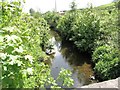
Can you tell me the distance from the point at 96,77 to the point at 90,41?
17.7 feet

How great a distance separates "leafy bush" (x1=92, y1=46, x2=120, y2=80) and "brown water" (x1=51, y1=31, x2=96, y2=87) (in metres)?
1.00

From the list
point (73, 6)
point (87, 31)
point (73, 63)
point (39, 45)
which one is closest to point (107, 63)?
point (73, 63)

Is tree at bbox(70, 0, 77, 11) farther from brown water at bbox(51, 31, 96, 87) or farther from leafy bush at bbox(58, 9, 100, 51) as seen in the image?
leafy bush at bbox(58, 9, 100, 51)

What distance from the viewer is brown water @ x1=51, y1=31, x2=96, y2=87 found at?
49.0 ft

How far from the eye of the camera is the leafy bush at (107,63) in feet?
42.7

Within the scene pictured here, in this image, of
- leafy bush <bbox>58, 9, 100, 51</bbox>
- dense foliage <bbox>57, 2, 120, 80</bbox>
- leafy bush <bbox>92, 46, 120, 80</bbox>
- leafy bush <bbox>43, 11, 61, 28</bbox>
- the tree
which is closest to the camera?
leafy bush <bbox>92, 46, 120, 80</bbox>

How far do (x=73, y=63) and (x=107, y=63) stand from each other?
17.3 feet

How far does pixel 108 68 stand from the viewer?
521 inches

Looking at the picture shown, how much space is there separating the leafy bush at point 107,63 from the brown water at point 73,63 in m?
1.00

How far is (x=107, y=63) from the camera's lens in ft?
44.7

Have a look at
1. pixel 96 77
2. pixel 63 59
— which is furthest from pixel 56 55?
pixel 96 77

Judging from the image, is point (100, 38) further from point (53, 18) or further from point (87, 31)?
point (53, 18)

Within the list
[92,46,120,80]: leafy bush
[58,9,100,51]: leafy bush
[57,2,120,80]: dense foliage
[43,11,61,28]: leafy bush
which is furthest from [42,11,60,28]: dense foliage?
[92,46,120,80]: leafy bush

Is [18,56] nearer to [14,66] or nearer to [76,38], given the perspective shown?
[14,66]
